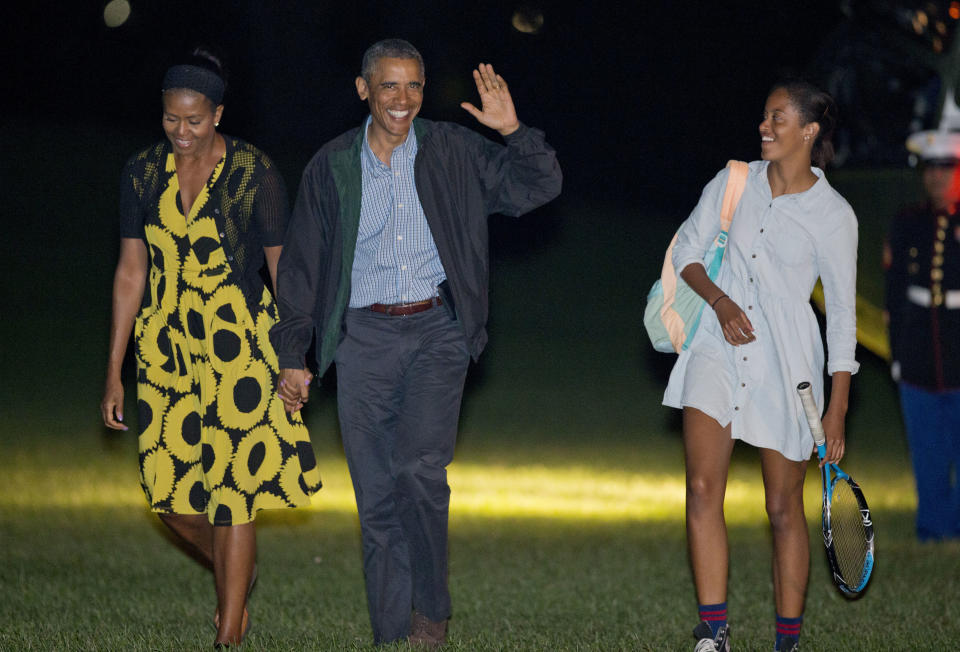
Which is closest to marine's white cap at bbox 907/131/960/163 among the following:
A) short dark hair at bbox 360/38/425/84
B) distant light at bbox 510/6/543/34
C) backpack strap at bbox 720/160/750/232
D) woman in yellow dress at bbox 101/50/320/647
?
backpack strap at bbox 720/160/750/232

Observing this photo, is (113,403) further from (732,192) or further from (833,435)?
(833,435)

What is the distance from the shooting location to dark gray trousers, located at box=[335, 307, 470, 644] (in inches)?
210

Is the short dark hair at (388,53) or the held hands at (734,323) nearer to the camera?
the held hands at (734,323)

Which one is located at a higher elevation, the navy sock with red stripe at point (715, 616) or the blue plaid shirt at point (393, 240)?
the blue plaid shirt at point (393, 240)

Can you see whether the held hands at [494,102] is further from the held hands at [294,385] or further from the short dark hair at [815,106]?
the held hands at [294,385]

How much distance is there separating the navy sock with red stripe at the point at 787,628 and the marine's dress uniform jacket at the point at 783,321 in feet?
2.06

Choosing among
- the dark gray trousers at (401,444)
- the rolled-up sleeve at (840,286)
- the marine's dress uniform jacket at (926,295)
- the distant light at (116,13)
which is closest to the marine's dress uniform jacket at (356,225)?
the dark gray trousers at (401,444)

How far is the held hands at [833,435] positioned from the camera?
509cm

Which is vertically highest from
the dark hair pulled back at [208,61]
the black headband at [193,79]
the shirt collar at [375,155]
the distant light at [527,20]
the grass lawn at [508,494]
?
the dark hair pulled back at [208,61]

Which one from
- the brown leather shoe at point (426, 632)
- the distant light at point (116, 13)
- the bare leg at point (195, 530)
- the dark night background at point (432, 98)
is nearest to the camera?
the brown leather shoe at point (426, 632)

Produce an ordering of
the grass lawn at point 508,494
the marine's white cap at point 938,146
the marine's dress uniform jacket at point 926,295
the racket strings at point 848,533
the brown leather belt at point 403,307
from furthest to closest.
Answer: the marine's white cap at point 938,146
the marine's dress uniform jacket at point 926,295
the grass lawn at point 508,494
the brown leather belt at point 403,307
the racket strings at point 848,533

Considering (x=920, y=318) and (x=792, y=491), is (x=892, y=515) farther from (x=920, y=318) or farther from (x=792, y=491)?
(x=792, y=491)

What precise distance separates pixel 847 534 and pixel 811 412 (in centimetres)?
63

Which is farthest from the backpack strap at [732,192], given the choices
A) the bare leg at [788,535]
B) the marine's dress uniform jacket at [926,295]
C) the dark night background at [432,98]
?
the dark night background at [432,98]
